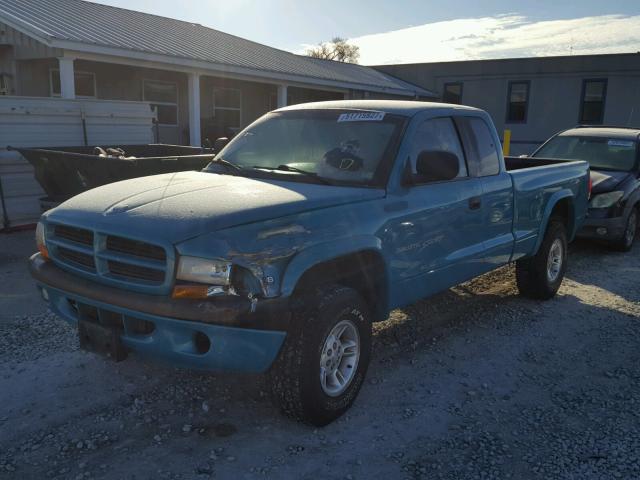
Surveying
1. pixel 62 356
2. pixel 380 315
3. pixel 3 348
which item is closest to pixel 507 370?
pixel 380 315

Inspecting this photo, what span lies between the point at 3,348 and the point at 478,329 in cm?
396

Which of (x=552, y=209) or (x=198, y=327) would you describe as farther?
(x=552, y=209)

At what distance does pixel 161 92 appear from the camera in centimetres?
1683

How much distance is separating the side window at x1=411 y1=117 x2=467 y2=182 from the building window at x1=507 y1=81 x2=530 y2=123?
72.0ft

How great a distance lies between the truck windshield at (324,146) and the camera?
411 cm

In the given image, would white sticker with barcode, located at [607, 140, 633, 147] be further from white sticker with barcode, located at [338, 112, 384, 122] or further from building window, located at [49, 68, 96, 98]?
building window, located at [49, 68, 96, 98]

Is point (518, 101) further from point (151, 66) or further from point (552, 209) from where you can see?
point (552, 209)

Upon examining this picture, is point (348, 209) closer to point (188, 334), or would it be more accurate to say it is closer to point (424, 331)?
point (188, 334)

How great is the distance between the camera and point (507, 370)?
4.54 meters

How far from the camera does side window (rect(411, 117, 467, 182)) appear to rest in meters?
4.35

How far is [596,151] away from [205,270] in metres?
8.40

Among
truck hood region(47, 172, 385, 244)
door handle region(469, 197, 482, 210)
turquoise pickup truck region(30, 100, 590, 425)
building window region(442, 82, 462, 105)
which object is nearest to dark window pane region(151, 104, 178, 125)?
turquoise pickup truck region(30, 100, 590, 425)

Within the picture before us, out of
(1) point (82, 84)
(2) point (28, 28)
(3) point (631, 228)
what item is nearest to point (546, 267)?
(3) point (631, 228)

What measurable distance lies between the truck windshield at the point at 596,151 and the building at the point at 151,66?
28.8ft
